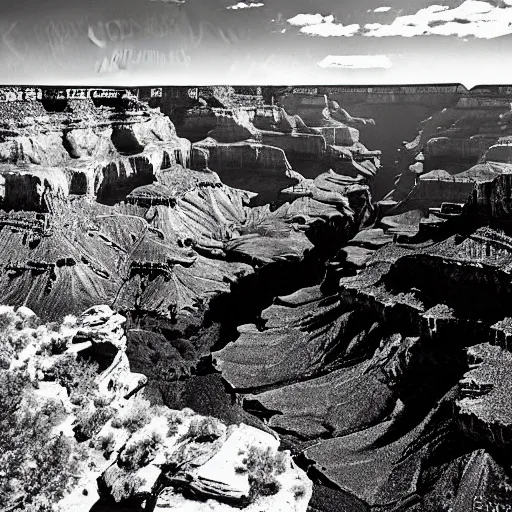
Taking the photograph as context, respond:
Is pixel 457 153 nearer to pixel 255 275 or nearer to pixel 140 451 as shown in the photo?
pixel 255 275

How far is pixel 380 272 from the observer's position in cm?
1706

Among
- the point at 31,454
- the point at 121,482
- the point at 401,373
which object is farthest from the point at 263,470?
the point at 401,373

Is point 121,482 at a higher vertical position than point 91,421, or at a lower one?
lower

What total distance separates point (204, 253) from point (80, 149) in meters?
6.66

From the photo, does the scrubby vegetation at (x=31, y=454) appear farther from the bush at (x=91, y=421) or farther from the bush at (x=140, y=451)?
the bush at (x=140, y=451)

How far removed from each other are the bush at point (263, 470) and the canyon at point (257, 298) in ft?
0.14

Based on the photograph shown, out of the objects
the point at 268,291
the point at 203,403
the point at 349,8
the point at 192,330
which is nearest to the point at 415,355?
the point at 203,403

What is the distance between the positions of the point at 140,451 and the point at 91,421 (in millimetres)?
1573

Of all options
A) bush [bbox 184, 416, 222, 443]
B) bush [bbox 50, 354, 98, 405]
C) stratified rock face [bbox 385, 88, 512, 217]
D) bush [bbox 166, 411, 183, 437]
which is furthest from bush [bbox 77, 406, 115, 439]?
stratified rock face [bbox 385, 88, 512, 217]

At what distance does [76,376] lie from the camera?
12.5m

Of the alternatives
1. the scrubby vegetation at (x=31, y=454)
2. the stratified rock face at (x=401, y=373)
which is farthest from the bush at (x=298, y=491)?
the scrubby vegetation at (x=31, y=454)

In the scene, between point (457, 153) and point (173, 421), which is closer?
point (173, 421)

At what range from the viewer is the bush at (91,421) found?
1116cm

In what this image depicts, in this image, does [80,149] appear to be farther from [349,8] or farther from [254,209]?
[349,8]
